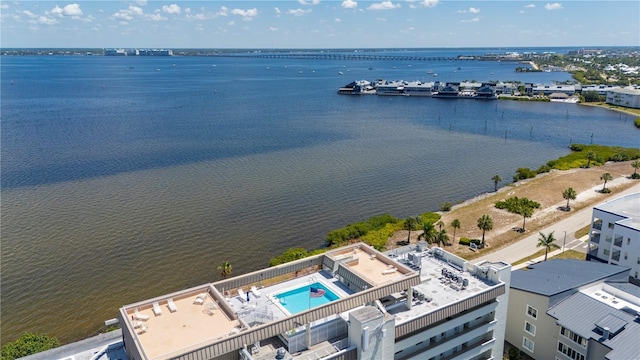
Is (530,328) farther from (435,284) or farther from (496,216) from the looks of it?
(496,216)

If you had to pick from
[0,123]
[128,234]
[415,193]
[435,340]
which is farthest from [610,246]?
[0,123]

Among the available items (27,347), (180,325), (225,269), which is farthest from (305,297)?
(225,269)

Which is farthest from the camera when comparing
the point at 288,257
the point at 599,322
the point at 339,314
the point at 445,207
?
the point at 445,207

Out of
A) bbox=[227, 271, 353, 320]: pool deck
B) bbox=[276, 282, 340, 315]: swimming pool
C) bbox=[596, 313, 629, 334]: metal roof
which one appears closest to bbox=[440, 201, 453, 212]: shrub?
bbox=[596, 313, 629, 334]: metal roof

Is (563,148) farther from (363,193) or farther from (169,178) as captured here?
(169,178)

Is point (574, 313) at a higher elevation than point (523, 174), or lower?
higher

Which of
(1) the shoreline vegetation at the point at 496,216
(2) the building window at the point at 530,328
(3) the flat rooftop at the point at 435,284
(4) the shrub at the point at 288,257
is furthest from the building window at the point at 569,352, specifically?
(4) the shrub at the point at 288,257

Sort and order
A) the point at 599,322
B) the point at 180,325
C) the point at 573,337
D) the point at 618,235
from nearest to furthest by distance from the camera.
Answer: the point at 180,325, the point at 599,322, the point at 573,337, the point at 618,235
